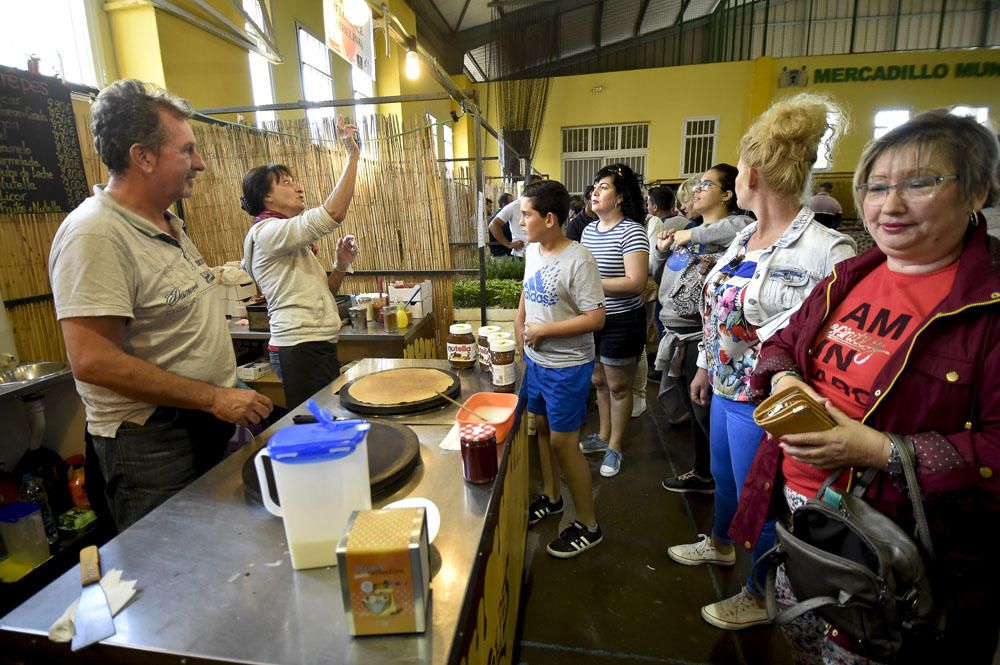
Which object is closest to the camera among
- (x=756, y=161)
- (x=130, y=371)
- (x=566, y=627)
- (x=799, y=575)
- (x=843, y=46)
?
(x=799, y=575)

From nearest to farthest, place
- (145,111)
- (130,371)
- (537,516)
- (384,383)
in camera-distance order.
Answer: (130,371), (145,111), (384,383), (537,516)

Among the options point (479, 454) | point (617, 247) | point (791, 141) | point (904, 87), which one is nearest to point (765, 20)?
point (904, 87)

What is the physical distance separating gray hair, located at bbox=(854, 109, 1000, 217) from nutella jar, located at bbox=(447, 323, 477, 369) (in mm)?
1285

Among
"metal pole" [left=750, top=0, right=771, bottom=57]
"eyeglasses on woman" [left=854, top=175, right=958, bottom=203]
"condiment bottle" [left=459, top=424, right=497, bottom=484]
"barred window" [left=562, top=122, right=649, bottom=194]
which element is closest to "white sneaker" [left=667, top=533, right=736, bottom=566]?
"condiment bottle" [left=459, top=424, right=497, bottom=484]

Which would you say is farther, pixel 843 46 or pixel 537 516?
pixel 843 46

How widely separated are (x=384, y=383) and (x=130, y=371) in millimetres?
663

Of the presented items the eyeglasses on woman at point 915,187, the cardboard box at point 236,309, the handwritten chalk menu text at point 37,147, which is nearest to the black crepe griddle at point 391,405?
the eyeglasses on woman at point 915,187

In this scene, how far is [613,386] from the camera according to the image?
2.94 m

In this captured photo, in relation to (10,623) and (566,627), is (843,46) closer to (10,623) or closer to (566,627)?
(566,627)

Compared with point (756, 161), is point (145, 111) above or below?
above

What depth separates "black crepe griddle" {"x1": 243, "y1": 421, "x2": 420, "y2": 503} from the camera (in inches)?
40.2

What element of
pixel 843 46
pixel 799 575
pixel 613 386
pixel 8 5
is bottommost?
pixel 613 386

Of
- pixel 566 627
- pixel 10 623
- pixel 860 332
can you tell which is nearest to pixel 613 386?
pixel 566 627

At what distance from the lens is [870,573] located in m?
0.92
